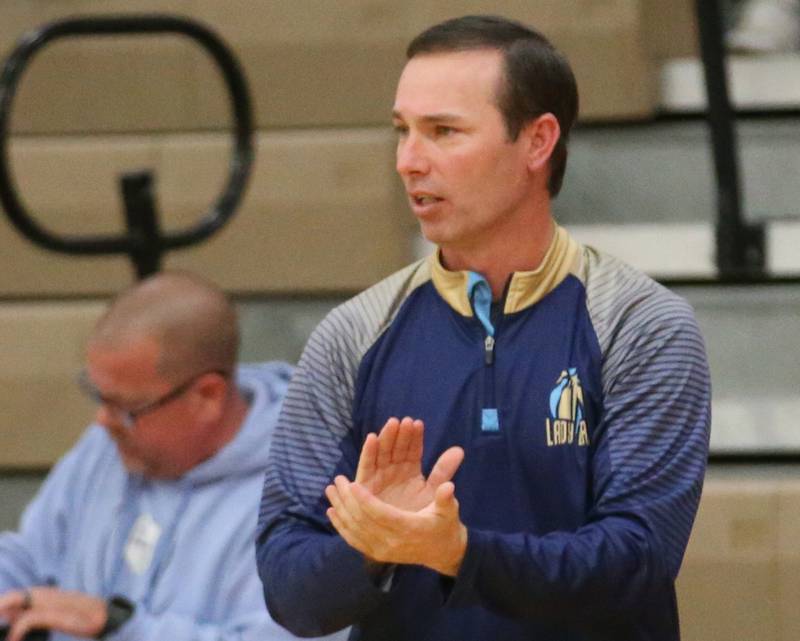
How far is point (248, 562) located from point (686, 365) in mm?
1216

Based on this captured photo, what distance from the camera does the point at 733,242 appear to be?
11.6 feet

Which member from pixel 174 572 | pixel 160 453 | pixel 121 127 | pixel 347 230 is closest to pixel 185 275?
pixel 160 453

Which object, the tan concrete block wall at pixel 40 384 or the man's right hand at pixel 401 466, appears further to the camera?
the tan concrete block wall at pixel 40 384

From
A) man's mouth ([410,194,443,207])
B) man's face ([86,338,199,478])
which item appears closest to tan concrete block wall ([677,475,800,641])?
man's face ([86,338,199,478])

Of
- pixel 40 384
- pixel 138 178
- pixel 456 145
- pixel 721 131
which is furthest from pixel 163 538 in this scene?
pixel 721 131

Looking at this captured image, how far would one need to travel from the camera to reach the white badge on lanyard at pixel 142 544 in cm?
284

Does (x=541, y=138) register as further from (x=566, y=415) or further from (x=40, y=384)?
(x=40, y=384)

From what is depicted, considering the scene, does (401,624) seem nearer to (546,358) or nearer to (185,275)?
(546,358)

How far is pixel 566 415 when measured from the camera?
5.58ft

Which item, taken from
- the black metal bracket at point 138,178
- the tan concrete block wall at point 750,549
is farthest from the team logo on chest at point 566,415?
the black metal bracket at point 138,178

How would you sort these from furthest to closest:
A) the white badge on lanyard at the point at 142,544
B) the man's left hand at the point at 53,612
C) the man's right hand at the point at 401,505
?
the white badge on lanyard at the point at 142,544 → the man's left hand at the point at 53,612 → the man's right hand at the point at 401,505

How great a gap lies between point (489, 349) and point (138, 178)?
5.27 feet

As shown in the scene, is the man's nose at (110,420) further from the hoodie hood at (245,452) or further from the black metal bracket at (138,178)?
the black metal bracket at (138,178)

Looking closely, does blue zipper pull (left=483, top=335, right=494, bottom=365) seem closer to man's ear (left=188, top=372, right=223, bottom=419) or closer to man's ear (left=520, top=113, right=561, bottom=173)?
man's ear (left=520, top=113, right=561, bottom=173)
